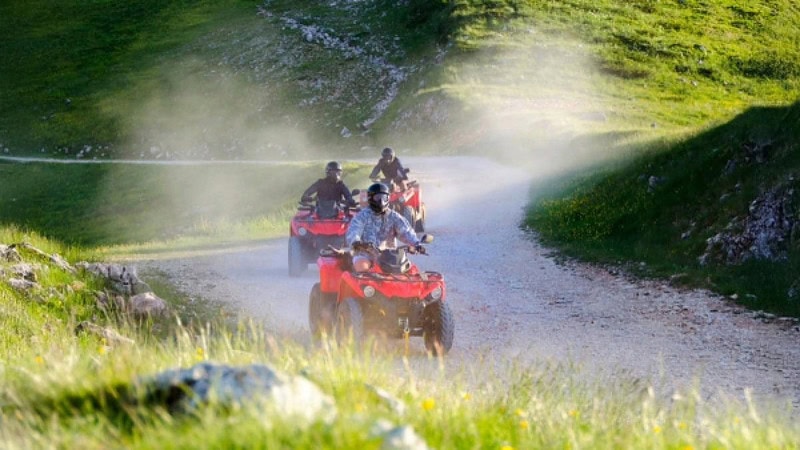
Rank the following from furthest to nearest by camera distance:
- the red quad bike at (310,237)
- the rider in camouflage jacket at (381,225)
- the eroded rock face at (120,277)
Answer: the red quad bike at (310,237)
the eroded rock face at (120,277)
the rider in camouflage jacket at (381,225)

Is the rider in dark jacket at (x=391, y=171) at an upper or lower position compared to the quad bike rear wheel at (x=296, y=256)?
upper

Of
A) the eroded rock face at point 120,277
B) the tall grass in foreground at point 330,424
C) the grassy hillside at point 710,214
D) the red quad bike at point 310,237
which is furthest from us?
the red quad bike at point 310,237

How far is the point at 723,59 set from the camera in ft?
207

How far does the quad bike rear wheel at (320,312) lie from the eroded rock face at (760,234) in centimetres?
868

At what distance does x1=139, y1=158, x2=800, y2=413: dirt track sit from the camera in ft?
39.9

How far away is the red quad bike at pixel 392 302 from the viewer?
11.7 meters

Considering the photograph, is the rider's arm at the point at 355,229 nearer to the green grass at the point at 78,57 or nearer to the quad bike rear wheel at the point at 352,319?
the quad bike rear wheel at the point at 352,319

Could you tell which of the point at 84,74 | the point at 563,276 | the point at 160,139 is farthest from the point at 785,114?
the point at 84,74

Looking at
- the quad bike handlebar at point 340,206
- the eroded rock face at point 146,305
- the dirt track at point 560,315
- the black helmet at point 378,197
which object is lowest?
the dirt track at point 560,315

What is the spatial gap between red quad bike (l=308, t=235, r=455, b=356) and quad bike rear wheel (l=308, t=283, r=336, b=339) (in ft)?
0.24

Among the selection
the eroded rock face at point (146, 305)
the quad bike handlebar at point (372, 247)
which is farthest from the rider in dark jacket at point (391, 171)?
the quad bike handlebar at point (372, 247)

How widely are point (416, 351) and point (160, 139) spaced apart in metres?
57.3

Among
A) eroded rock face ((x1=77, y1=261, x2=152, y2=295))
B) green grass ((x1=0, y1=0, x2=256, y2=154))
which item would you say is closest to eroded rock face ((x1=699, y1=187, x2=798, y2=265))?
eroded rock face ((x1=77, y1=261, x2=152, y2=295))

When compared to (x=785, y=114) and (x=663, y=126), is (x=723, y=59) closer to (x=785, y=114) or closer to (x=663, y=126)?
(x=663, y=126)
